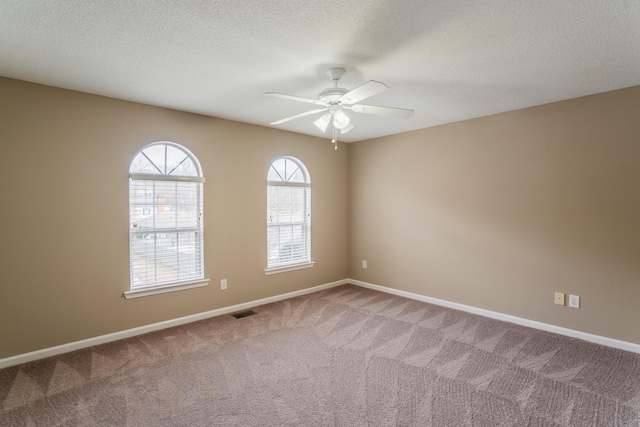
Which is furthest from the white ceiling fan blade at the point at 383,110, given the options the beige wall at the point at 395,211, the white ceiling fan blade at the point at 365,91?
the beige wall at the point at 395,211

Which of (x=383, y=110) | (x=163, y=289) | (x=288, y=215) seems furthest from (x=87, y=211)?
(x=383, y=110)

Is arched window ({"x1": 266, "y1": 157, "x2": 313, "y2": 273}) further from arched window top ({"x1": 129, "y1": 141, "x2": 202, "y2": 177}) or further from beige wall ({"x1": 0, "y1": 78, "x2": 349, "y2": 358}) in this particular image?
arched window top ({"x1": 129, "y1": 141, "x2": 202, "y2": 177})

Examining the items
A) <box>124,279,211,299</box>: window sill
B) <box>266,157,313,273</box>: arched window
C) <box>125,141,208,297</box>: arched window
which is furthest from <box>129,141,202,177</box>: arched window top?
<box>124,279,211,299</box>: window sill

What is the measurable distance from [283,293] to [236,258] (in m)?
0.93

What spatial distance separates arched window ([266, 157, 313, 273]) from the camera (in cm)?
454

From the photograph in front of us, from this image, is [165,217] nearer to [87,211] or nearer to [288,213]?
[87,211]

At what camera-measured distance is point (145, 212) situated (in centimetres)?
342

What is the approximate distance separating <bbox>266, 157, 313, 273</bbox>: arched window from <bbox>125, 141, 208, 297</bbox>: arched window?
103 cm

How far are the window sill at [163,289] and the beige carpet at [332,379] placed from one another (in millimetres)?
430

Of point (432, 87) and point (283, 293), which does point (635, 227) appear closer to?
point (432, 87)

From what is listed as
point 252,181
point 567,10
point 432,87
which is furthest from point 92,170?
point 567,10

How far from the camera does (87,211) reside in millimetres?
3066

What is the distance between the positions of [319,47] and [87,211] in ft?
8.68

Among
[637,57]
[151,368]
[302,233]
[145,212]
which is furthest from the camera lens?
[302,233]
